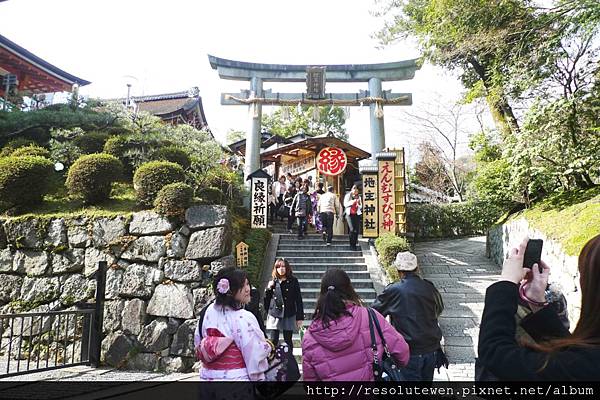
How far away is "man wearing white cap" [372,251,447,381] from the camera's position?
12.1ft

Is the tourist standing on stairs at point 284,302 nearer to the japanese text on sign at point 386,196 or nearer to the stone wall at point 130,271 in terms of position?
the stone wall at point 130,271

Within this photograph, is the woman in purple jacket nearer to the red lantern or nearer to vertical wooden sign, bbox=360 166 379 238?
vertical wooden sign, bbox=360 166 379 238

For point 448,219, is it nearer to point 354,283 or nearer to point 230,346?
point 354,283

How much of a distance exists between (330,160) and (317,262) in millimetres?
5946

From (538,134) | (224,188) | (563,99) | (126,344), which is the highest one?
(563,99)

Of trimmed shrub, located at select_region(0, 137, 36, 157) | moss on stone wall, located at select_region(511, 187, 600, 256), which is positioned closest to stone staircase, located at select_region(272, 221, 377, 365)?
moss on stone wall, located at select_region(511, 187, 600, 256)

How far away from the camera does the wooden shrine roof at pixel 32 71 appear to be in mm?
17656

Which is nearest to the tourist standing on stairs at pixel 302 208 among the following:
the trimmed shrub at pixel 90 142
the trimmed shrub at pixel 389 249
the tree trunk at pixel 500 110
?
the trimmed shrub at pixel 389 249

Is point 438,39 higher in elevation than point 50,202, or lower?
higher

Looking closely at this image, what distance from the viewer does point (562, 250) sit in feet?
23.7

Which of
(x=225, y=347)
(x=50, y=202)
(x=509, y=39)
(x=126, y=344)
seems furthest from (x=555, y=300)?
(x=50, y=202)

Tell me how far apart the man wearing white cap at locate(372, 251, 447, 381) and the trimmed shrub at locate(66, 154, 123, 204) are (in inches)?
295

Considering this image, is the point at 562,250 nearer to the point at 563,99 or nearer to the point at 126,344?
the point at 563,99

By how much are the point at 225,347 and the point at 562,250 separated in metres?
6.79
